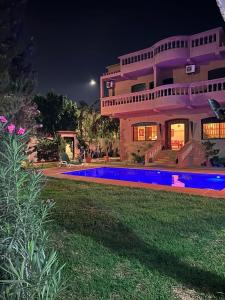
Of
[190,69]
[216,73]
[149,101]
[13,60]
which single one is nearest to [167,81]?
[190,69]

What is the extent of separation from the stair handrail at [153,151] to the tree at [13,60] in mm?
13877

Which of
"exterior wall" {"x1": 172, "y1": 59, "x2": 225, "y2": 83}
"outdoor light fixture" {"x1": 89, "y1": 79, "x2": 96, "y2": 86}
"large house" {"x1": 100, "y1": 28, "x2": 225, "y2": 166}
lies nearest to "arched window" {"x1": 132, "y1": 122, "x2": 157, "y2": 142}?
"large house" {"x1": 100, "y1": 28, "x2": 225, "y2": 166}

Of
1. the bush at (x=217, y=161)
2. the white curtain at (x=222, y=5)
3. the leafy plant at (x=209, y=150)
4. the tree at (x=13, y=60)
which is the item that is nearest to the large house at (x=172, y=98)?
the leafy plant at (x=209, y=150)

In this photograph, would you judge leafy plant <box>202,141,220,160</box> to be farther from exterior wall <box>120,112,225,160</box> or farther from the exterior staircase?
the exterior staircase

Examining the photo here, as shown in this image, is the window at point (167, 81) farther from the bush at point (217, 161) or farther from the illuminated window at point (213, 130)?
the bush at point (217, 161)

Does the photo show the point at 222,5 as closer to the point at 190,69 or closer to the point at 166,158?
the point at 166,158

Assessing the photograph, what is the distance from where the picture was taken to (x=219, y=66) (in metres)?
19.9

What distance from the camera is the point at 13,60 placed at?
793 cm

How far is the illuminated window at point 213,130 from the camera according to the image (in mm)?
20000

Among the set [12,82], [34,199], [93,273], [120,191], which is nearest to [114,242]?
[93,273]

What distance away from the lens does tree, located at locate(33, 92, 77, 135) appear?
3030cm

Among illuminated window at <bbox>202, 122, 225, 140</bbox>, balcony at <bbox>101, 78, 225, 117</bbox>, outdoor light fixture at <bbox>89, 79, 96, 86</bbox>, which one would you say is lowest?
illuminated window at <bbox>202, 122, 225, 140</bbox>

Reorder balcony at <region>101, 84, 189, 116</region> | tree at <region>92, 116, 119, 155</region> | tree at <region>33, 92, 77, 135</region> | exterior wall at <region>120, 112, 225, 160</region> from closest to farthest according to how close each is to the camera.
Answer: balcony at <region>101, 84, 189, 116</region> < exterior wall at <region>120, 112, 225, 160</region> < tree at <region>92, 116, 119, 155</region> < tree at <region>33, 92, 77, 135</region>

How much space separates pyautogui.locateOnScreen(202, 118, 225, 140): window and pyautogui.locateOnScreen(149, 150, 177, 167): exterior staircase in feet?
7.68
